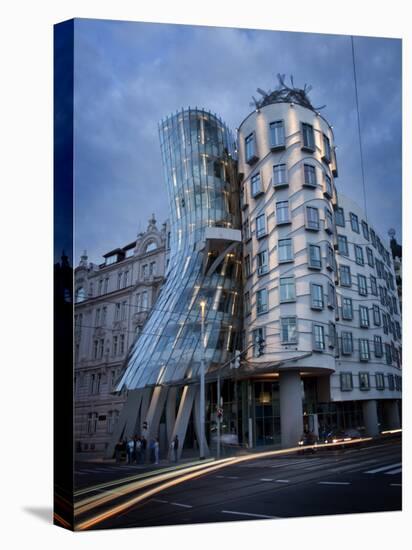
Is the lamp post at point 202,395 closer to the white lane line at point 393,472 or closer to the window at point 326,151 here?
the white lane line at point 393,472

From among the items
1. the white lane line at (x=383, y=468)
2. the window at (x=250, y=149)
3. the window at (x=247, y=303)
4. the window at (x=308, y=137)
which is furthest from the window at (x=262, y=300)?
the white lane line at (x=383, y=468)

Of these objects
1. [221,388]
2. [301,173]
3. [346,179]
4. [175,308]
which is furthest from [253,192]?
[221,388]

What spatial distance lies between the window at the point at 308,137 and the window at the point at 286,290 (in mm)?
4205

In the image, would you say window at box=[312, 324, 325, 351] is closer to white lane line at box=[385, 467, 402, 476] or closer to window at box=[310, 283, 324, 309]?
window at box=[310, 283, 324, 309]

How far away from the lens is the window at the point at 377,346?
66.2 feet

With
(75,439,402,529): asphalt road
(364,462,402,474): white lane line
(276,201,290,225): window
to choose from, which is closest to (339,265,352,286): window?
(276,201,290,225): window

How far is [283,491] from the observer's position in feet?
52.5

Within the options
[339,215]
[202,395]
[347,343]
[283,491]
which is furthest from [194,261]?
[283,491]

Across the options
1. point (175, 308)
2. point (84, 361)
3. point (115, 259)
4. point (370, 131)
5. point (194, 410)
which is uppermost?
point (370, 131)

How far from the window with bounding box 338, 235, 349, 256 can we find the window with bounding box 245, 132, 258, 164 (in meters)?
3.81

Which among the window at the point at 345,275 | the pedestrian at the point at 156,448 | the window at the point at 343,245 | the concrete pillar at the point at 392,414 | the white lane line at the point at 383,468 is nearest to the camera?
the pedestrian at the point at 156,448

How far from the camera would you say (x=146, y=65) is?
16469mm

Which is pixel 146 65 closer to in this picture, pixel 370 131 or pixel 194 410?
pixel 370 131

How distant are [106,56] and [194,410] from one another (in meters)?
9.69
